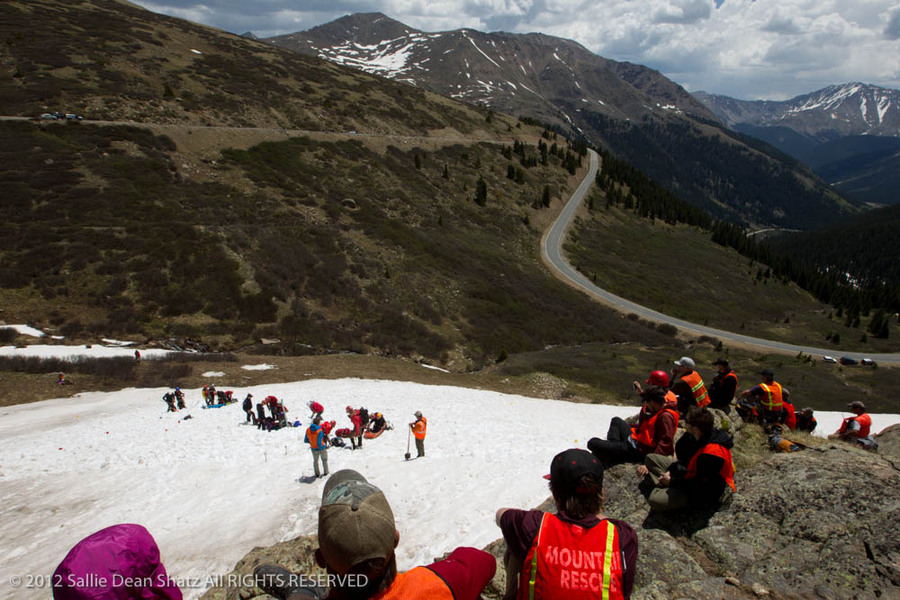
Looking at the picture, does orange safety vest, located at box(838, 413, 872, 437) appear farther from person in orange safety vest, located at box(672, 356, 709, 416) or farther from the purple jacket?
the purple jacket

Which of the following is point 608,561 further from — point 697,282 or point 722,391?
point 697,282

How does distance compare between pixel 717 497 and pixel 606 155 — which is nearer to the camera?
pixel 717 497

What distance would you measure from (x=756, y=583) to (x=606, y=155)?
16181cm

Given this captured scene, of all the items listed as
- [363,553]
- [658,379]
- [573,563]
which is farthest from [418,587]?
[658,379]

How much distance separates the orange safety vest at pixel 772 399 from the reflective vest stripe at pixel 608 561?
9.43 m

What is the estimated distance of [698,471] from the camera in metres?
6.07

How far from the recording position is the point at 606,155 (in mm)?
148625

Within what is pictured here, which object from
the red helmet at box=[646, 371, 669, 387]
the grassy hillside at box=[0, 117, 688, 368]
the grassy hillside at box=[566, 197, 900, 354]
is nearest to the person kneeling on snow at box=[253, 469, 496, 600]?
the red helmet at box=[646, 371, 669, 387]

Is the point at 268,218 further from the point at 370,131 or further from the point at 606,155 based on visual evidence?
the point at 606,155

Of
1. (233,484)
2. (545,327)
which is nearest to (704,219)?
(545,327)

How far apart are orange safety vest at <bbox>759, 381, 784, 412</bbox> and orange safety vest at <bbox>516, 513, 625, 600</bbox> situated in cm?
940

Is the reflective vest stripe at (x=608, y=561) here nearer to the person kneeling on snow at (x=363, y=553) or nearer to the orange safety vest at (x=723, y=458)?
the person kneeling on snow at (x=363, y=553)

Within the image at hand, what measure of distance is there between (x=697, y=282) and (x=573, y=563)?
90925 millimetres

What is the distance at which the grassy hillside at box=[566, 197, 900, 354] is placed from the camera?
218 ft
